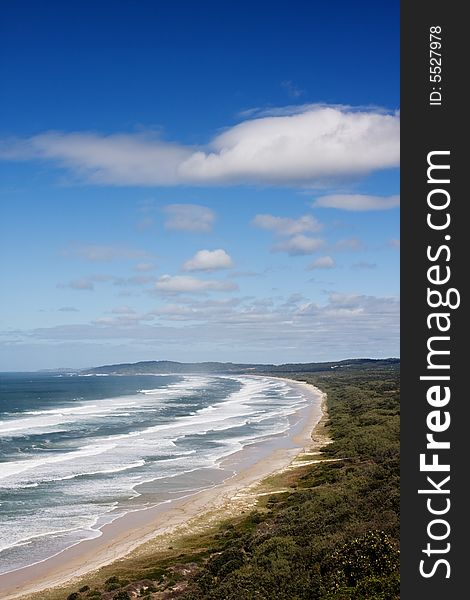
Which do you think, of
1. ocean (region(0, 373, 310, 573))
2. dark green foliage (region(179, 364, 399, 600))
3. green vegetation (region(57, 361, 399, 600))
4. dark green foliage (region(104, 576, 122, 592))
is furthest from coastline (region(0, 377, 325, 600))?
dark green foliage (region(179, 364, 399, 600))

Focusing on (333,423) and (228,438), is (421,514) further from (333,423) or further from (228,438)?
(333,423)

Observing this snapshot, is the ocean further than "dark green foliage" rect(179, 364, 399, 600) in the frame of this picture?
Yes

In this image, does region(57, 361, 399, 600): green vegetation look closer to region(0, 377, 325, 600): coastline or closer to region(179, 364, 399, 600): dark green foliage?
region(179, 364, 399, 600): dark green foliage

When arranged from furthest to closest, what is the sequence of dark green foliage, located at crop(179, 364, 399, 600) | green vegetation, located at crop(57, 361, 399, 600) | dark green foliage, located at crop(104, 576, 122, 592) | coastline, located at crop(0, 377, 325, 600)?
coastline, located at crop(0, 377, 325, 600)
dark green foliage, located at crop(104, 576, 122, 592)
green vegetation, located at crop(57, 361, 399, 600)
dark green foliage, located at crop(179, 364, 399, 600)

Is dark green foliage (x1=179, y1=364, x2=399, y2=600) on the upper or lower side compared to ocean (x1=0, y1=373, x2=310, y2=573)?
upper

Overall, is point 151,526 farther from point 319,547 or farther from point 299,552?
point 319,547

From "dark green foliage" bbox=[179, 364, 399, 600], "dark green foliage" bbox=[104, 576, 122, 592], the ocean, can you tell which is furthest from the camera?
the ocean
